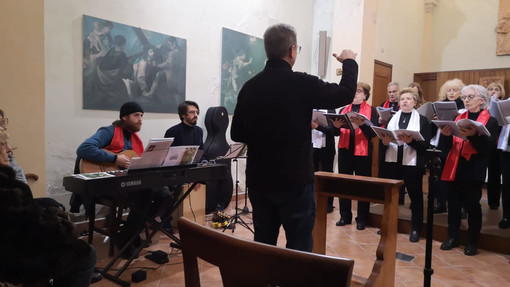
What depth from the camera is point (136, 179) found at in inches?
105

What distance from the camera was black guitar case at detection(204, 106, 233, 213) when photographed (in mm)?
4941

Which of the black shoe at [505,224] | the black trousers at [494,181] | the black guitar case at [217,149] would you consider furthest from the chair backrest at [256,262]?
the black trousers at [494,181]

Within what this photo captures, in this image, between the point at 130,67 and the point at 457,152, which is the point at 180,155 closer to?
the point at 130,67

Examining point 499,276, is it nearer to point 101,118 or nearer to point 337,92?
point 337,92

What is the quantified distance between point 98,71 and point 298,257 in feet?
13.2

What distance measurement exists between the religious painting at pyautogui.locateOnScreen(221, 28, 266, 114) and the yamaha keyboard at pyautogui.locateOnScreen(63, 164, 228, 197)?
2729mm

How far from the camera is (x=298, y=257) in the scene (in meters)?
0.76

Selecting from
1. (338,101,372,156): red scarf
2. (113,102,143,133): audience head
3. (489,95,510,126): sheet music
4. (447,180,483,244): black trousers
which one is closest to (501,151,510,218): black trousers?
(489,95,510,126): sheet music

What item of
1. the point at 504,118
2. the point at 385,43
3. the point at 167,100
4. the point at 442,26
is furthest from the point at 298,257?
the point at 442,26

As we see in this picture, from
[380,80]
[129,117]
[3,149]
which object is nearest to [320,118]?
[129,117]

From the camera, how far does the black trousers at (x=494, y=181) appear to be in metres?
4.98

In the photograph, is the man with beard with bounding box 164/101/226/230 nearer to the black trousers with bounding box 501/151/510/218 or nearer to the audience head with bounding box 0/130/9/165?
the audience head with bounding box 0/130/9/165

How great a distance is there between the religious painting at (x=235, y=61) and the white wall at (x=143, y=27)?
0.10 metres

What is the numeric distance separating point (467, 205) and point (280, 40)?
2.76 metres
